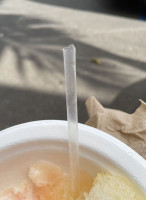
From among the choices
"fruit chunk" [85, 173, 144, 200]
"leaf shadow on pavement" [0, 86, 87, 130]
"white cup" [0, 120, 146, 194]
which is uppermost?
"white cup" [0, 120, 146, 194]

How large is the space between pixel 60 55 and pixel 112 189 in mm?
1710

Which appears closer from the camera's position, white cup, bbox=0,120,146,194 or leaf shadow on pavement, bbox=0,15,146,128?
white cup, bbox=0,120,146,194

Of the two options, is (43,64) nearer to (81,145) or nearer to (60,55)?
(60,55)

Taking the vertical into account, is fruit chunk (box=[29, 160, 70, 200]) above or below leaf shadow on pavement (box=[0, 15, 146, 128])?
above

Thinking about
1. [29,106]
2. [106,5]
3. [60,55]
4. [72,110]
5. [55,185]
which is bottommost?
[29,106]

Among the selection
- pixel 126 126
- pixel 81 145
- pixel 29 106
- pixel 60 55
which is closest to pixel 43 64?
pixel 60 55

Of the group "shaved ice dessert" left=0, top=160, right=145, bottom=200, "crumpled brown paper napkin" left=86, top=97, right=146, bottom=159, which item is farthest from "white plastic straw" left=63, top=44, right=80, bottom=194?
"crumpled brown paper napkin" left=86, top=97, right=146, bottom=159

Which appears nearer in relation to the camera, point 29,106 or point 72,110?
point 72,110

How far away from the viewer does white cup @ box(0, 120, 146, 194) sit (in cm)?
61

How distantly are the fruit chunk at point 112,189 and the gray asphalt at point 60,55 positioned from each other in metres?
0.87

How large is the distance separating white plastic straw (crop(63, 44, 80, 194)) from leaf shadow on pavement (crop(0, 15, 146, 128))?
1055mm

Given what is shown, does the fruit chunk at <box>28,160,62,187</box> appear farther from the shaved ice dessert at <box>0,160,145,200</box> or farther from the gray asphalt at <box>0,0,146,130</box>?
the gray asphalt at <box>0,0,146,130</box>

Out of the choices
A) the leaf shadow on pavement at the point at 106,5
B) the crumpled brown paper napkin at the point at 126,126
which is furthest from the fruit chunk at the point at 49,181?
the leaf shadow on pavement at the point at 106,5

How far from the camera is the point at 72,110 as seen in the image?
0.60 metres
